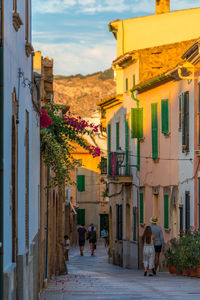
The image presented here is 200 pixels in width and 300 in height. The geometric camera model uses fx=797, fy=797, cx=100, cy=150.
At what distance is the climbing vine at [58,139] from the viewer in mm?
16359

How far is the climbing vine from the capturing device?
16359mm

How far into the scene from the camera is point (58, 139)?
755 inches

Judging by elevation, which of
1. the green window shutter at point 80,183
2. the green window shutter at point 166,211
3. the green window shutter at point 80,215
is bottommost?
the green window shutter at point 80,215

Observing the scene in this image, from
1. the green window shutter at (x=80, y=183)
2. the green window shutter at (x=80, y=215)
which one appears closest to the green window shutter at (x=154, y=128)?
the green window shutter at (x=80, y=183)

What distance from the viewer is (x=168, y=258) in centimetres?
2336

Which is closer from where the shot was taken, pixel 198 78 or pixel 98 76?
pixel 198 78

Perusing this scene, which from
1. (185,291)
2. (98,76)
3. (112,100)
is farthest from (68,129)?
(98,76)

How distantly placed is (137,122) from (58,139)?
14.6 metres

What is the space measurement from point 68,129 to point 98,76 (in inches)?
4234

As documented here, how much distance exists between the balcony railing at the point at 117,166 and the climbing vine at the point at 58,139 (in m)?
15.2

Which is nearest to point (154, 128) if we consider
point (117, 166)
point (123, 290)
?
point (117, 166)

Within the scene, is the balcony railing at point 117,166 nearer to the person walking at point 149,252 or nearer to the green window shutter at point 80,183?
the person walking at point 149,252

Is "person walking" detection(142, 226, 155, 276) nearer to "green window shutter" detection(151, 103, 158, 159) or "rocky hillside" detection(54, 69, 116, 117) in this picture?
"green window shutter" detection(151, 103, 158, 159)

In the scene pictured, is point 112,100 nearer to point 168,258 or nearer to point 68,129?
point 168,258
